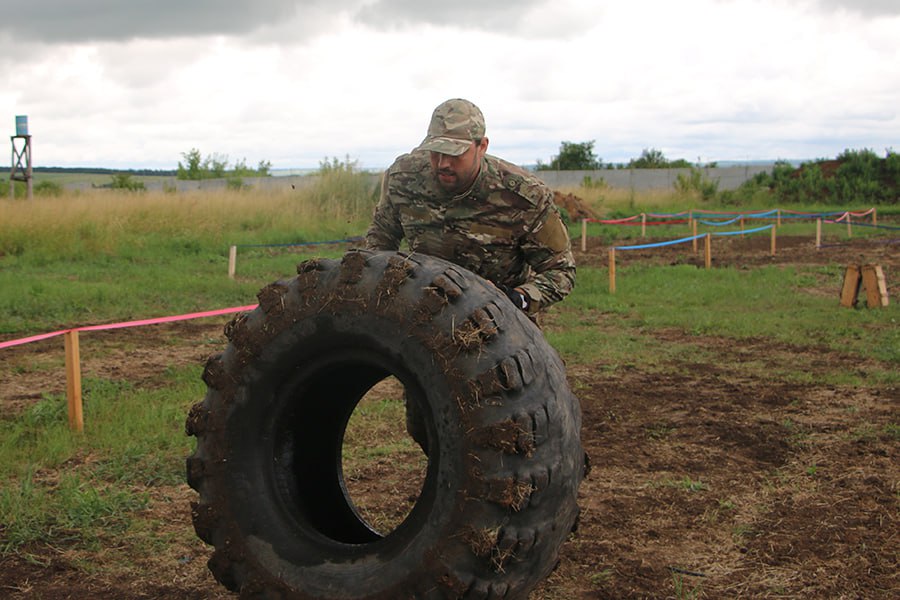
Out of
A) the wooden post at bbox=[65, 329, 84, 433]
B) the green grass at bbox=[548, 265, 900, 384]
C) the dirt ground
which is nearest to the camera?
the dirt ground

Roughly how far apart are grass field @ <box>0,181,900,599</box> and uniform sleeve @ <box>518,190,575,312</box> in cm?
128

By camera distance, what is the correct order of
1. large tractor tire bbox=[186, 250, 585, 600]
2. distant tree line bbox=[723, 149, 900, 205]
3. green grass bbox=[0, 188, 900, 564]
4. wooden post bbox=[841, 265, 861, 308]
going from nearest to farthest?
large tractor tire bbox=[186, 250, 585, 600], green grass bbox=[0, 188, 900, 564], wooden post bbox=[841, 265, 861, 308], distant tree line bbox=[723, 149, 900, 205]

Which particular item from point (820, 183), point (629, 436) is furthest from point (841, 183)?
point (629, 436)

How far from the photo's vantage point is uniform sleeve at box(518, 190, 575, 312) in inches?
162

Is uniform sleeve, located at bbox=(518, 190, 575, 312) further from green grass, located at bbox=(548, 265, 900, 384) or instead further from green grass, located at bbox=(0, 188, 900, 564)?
green grass, located at bbox=(548, 265, 900, 384)

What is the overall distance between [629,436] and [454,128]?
10.5ft

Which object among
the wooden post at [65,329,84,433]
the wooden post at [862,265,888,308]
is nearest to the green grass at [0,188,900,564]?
the wooden post at [65,329,84,433]

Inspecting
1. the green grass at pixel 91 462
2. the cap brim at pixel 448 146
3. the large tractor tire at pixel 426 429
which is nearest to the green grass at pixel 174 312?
the green grass at pixel 91 462

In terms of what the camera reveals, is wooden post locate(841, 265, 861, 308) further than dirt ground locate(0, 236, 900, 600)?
Yes

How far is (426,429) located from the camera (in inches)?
119

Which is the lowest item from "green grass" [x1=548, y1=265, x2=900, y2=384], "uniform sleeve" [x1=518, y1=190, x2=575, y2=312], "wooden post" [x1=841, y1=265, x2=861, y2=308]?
"green grass" [x1=548, y1=265, x2=900, y2=384]

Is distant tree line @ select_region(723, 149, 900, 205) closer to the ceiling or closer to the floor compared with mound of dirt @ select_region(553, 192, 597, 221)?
closer to the ceiling

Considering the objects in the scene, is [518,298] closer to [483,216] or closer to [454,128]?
[483,216]

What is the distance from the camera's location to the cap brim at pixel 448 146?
381 cm
